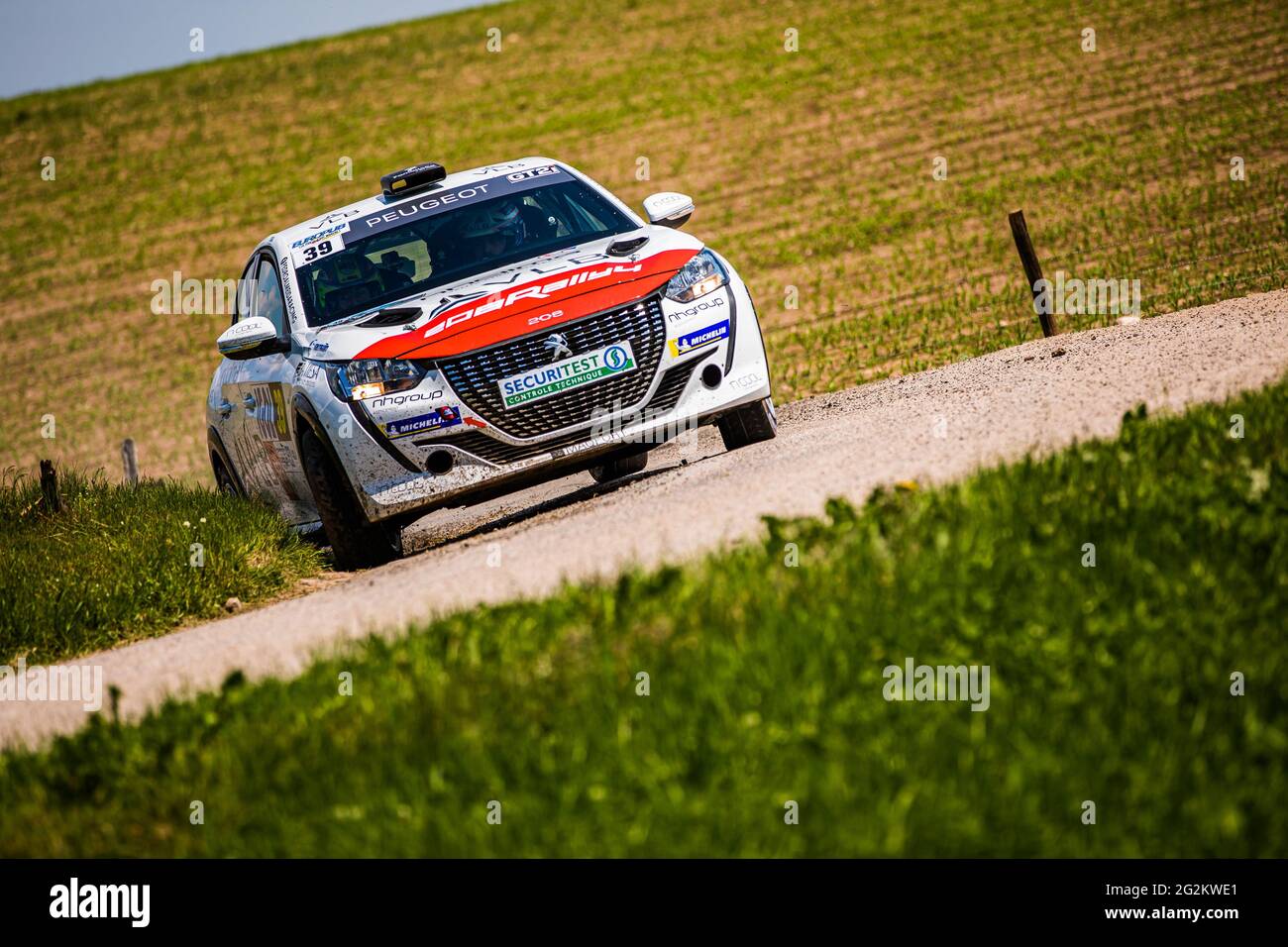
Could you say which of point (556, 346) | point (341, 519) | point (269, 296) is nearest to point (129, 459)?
point (269, 296)

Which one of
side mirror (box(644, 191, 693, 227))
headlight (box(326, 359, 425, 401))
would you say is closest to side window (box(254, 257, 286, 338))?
headlight (box(326, 359, 425, 401))

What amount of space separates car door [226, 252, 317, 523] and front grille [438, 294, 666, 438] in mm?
1276

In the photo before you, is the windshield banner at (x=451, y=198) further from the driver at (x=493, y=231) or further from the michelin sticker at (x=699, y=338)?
the michelin sticker at (x=699, y=338)

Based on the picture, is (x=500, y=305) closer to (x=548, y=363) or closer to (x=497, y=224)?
(x=548, y=363)

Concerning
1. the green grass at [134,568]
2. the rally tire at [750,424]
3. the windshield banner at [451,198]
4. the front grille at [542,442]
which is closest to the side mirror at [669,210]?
the windshield banner at [451,198]

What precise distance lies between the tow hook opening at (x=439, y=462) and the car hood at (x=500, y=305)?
0.51 m

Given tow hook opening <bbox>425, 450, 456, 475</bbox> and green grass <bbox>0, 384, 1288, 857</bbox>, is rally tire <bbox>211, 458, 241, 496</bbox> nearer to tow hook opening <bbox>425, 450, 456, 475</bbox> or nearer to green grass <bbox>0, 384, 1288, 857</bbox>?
tow hook opening <bbox>425, 450, 456, 475</bbox>

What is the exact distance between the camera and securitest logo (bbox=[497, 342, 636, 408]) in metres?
7.54

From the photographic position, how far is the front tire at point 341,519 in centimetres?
786

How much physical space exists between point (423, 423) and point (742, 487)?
5.71 feet

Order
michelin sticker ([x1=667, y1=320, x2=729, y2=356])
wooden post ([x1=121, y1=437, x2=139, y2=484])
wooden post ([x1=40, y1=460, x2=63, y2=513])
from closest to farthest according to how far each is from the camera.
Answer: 1. michelin sticker ([x1=667, y1=320, x2=729, y2=356])
2. wooden post ([x1=40, y1=460, x2=63, y2=513])
3. wooden post ([x1=121, y1=437, x2=139, y2=484])

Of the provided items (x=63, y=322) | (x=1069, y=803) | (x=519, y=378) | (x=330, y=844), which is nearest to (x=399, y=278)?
(x=519, y=378)

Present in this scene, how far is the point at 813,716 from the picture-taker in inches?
157
